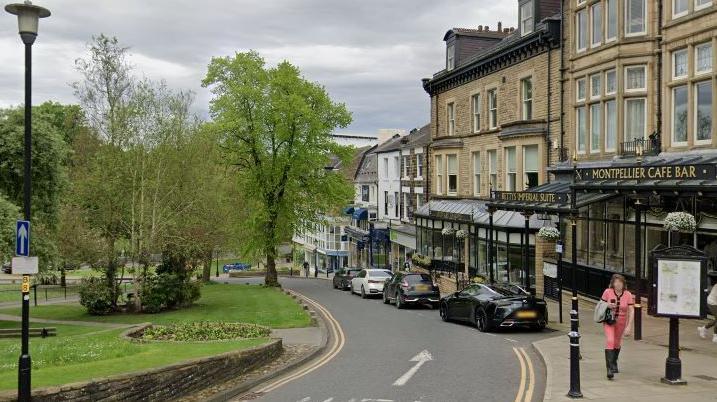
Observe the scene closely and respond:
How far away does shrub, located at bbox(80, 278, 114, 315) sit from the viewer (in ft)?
91.1

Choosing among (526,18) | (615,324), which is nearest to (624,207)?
(615,324)

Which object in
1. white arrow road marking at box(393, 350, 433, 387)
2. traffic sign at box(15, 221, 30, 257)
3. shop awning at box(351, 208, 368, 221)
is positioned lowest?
white arrow road marking at box(393, 350, 433, 387)

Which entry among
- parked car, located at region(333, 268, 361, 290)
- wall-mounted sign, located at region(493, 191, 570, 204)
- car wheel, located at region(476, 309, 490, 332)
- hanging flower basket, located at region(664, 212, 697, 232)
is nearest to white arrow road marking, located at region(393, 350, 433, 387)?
car wheel, located at region(476, 309, 490, 332)

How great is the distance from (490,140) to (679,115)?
14.8 m

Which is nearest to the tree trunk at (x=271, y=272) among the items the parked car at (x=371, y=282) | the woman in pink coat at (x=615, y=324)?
the parked car at (x=371, y=282)

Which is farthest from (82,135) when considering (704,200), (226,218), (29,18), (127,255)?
(704,200)

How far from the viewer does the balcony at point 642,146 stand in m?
20.2

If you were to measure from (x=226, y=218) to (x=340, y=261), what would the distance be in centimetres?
4617

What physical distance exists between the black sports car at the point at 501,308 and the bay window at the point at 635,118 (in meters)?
6.80

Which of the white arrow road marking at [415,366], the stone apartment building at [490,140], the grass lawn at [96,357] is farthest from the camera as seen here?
the stone apartment building at [490,140]

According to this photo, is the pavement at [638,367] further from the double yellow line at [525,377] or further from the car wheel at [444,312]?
the car wheel at [444,312]

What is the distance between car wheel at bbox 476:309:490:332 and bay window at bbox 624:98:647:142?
26.0 feet

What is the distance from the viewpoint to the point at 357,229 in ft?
224

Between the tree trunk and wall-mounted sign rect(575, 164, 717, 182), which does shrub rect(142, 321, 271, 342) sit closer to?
wall-mounted sign rect(575, 164, 717, 182)
